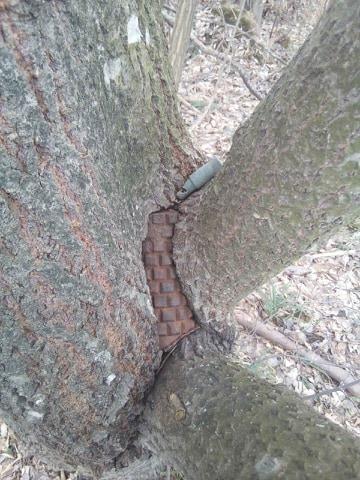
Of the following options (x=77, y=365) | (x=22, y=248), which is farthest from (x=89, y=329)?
(x=22, y=248)

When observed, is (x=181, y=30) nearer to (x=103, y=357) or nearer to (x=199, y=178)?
(x=199, y=178)

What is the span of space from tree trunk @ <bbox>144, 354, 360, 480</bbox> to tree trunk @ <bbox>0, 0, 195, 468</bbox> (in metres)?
0.10

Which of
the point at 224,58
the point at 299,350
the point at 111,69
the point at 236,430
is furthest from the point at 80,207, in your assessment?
the point at 224,58

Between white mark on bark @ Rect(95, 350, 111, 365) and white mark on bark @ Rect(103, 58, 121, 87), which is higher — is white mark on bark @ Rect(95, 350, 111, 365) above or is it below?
below

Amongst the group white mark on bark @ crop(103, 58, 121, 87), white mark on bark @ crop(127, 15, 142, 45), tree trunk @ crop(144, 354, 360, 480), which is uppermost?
white mark on bark @ crop(127, 15, 142, 45)

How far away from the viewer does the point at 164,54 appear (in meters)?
1.04

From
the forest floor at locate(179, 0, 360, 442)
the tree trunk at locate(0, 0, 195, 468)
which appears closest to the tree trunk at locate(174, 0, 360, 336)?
the tree trunk at locate(0, 0, 195, 468)

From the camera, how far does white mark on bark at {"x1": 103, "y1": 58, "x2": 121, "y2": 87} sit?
0.83 m

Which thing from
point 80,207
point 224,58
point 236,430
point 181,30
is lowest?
point 236,430

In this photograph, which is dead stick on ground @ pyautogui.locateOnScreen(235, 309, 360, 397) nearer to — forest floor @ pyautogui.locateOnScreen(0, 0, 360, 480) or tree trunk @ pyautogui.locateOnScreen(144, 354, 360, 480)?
forest floor @ pyautogui.locateOnScreen(0, 0, 360, 480)

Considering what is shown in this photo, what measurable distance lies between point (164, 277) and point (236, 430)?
1.45ft

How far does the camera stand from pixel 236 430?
87 cm

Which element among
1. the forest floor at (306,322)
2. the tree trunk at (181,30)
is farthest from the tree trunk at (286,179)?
the tree trunk at (181,30)

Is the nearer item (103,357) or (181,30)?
(103,357)
